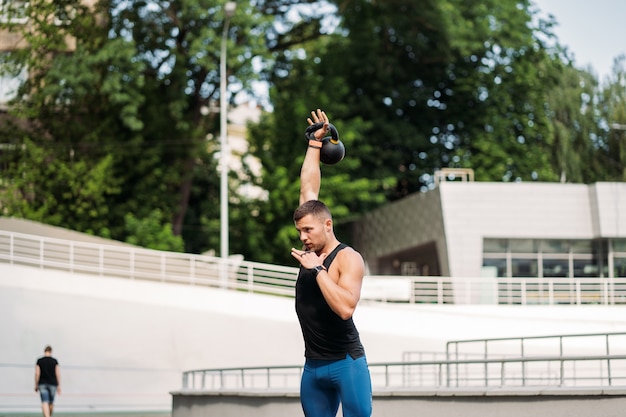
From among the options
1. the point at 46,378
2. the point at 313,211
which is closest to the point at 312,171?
the point at 313,211

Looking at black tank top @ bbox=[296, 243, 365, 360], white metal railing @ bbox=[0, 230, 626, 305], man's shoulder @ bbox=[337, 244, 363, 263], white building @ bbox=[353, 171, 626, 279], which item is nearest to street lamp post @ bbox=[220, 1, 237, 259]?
white metal railing @ bbox=[0, 230, 626, 305]

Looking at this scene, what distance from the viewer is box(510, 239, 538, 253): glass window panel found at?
40.1m

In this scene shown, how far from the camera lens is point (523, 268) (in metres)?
40.2

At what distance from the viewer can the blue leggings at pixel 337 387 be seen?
7.25m

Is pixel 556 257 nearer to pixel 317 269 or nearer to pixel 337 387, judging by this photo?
pixel 337 387

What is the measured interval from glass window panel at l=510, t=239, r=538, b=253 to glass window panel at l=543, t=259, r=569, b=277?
62cm

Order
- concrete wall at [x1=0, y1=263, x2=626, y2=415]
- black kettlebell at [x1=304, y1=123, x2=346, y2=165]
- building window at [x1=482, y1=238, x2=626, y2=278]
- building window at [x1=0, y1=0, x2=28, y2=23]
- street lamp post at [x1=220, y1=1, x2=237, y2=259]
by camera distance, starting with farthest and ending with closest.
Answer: building window at [x1=0, y1=0, x2=28, y2=23] < building window at [x1=482, y1=238, x2=626, y2=278] < street lamp post at [x1=220, y1=1, x2=237, y2=259] < concrete wall at [x1=0, y1=263, x2=626, y2=415] < black kettlebell at [x1=304, y1=123, x2=346, y2=165]

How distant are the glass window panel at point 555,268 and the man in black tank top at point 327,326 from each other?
33.6m

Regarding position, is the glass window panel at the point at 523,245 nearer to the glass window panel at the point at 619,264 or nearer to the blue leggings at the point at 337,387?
the glass window panel at the point at 619,264

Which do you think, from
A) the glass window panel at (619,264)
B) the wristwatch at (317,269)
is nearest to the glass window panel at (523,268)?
the glass window panel at (619,264)

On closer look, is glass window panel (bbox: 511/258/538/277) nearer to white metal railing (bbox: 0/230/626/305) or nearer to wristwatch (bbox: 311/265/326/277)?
white metal railing (bbox: 0/230/626/305)

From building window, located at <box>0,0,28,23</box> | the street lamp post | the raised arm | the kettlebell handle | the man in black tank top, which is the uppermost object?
building window, located at <box>0,0,28,23</box>

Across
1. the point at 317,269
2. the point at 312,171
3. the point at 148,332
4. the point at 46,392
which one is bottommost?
the point at 46,392

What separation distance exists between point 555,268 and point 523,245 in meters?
1.34
